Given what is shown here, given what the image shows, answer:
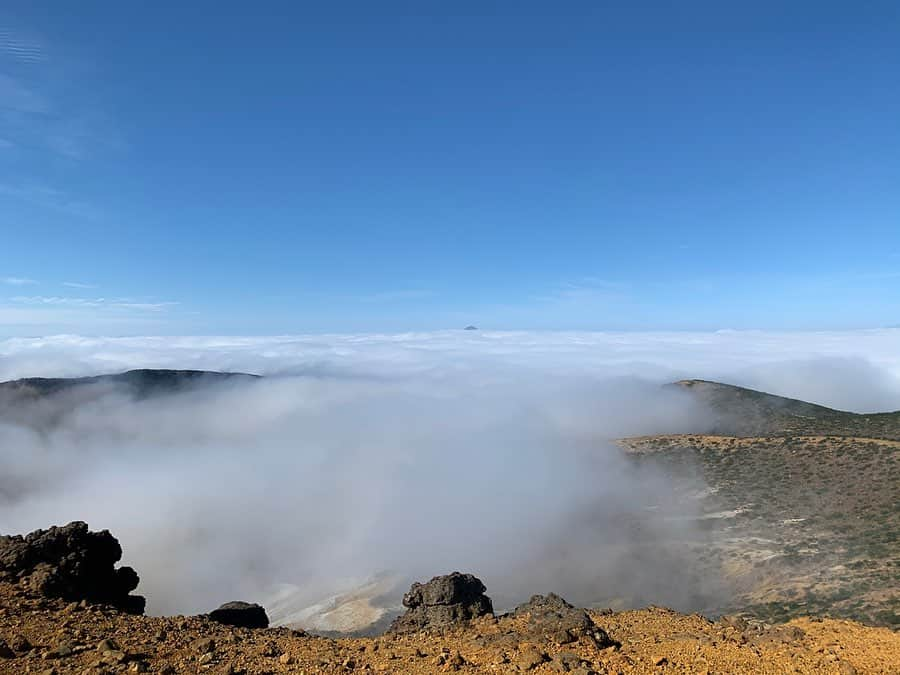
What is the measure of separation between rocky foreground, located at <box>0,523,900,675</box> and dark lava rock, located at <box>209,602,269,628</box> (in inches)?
10.4

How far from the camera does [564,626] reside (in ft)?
44.0

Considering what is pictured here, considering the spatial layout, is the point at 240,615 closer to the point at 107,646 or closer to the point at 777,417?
the point at 107,646

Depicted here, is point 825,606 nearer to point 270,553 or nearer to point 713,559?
point 713,559

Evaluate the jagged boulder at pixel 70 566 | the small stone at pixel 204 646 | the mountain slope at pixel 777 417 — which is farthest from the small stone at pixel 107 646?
the mountain slope at pixel 777 417

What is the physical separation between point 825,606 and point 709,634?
1961 centimetres

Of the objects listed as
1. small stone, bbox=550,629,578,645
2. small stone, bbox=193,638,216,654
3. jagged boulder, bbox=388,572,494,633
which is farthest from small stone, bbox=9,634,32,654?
small stone, bbox=550,629,578,645

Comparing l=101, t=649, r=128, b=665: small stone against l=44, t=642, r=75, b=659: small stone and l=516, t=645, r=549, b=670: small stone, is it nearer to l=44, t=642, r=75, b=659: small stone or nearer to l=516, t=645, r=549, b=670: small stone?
l=44, t=642, r=75, b=659: small stone

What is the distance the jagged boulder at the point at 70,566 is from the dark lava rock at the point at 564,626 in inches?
501

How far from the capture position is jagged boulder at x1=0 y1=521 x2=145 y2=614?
15.5 m

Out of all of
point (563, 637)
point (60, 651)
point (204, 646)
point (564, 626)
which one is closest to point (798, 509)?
point (564, 626)

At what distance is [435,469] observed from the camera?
112 meters

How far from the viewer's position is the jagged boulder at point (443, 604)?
17.0 meters

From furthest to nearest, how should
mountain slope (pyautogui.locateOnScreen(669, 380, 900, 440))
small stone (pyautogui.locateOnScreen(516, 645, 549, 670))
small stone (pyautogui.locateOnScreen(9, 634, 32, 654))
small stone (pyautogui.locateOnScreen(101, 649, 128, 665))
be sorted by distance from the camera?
1. mountain slope (pyautogui.locateOnScreen(669, 380, 900, 440))
2. small stone (pyautogui.locateOnScreen(516, 645, 549, 670))
3. small stone (pyautogui.locateOnScreen(9, 634, 32, 654))
4. small stone (pyautogui.locateOnScreen(101, 649, 128, 665))

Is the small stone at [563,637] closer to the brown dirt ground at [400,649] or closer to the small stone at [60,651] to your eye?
the brown dirt ground at [400,649]
